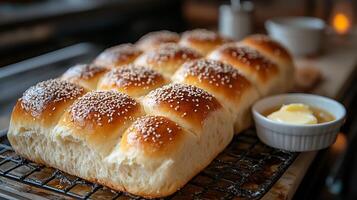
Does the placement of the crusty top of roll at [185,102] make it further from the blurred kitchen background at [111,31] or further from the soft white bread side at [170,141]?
the blurred kitchen background at [111,31]

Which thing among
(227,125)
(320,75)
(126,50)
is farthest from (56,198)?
(320,75)

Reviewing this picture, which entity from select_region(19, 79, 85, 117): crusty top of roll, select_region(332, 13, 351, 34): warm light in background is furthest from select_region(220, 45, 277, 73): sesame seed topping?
select_region(332, 13, 351, 34): warm light in background

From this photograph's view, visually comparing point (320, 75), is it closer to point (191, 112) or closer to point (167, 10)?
point (191, 112)

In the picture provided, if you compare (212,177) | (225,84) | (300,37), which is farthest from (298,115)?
(300,37)

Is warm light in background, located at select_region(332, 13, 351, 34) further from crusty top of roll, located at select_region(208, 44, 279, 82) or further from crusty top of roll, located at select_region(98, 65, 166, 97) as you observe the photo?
crusty top of roll, located at select_region(98, 65, 166, 97)

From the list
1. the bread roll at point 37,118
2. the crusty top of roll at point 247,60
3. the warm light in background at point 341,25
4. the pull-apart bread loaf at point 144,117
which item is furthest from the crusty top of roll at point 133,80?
the warm light in background at point 341,25
